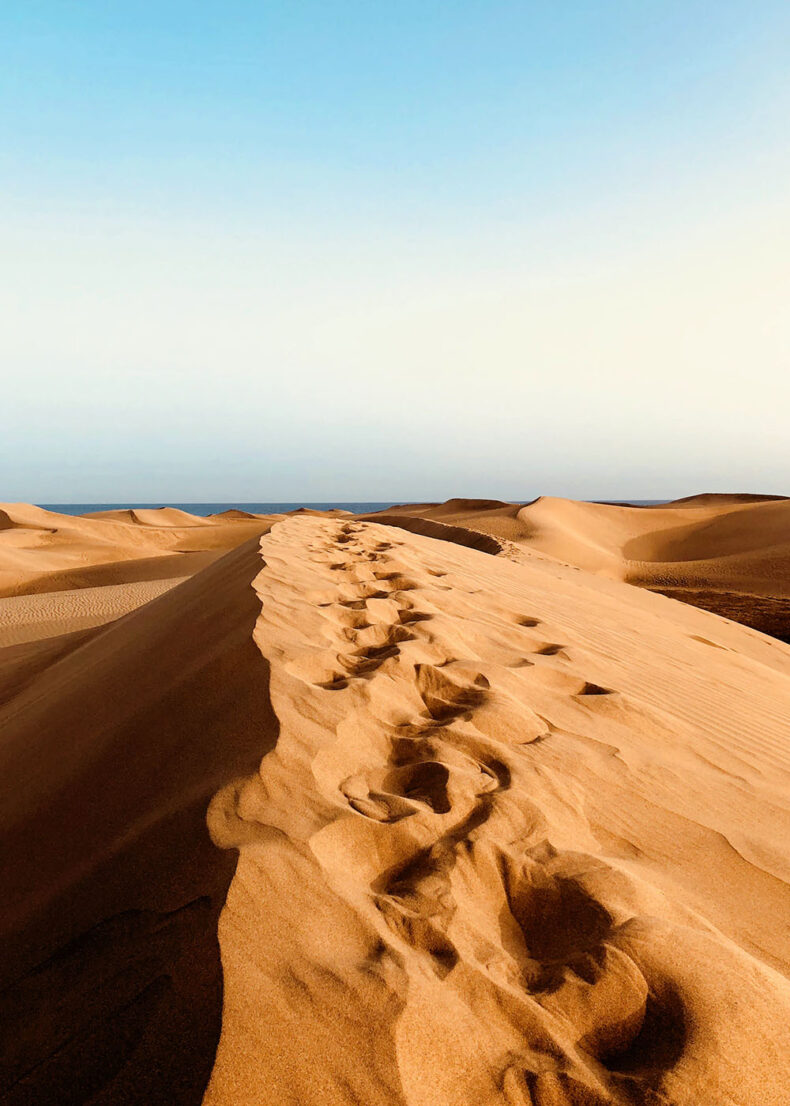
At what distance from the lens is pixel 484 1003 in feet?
3.78

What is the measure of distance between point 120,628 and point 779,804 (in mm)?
4498

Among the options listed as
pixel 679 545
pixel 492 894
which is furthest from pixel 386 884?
pixel 679 545

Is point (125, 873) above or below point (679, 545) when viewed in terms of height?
above

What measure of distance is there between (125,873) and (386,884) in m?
0.57

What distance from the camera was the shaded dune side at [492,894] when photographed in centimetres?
104

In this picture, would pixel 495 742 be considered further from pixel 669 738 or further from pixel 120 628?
pixel 120 628

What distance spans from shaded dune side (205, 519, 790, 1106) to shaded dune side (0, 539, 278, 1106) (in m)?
0.07

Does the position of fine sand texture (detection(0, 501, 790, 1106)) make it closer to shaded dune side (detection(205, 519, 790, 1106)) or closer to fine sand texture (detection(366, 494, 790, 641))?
shaded dune side (detection(205, 519, 790, 1106))

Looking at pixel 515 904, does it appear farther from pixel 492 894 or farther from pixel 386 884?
pixel 386 884

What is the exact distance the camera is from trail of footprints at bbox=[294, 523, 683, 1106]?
108 cm

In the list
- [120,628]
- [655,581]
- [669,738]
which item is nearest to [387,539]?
[120,628]

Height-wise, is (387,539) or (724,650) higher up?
(387,539)

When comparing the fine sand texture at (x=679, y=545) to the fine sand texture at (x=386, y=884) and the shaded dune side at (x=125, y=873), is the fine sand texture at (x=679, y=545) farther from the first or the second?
the shaded dune side at (x=125, y=873)

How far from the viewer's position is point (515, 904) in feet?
4.76
